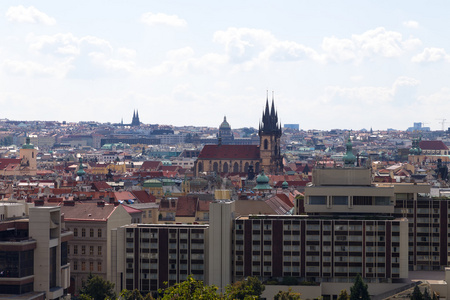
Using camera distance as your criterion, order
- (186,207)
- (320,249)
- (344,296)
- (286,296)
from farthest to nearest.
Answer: (186,207) < (320,249) < (344,296) < (286,296)

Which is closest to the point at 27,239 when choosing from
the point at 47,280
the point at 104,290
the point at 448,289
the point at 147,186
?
the point at 47,280

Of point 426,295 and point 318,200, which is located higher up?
point 318,200

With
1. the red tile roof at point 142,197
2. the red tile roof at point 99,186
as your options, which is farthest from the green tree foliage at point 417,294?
the red tile roof at point 99,186

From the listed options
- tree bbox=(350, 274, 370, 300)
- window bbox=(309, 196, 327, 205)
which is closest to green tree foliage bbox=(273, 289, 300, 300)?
tree bbox=(350, 274, 370, 300)

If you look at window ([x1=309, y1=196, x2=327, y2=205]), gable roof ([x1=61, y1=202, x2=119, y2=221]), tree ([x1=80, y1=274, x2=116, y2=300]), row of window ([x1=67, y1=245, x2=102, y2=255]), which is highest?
window ([x1=309, y1=196, x2=327, y2=205])

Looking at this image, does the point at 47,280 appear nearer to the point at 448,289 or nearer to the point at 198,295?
the point at 198,295

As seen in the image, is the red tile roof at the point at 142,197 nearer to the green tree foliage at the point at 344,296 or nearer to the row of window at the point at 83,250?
the row of window at the point at 83,250

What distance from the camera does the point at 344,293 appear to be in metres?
84.2

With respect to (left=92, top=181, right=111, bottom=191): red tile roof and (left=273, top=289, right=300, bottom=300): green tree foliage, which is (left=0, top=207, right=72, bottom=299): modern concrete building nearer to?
(left=273, top=289, right=300, bottom=300): green tree foliage

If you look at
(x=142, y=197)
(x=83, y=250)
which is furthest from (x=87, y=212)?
(x=142, y=197)

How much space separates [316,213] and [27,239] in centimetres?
2444

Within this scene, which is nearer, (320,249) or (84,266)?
(320,249)

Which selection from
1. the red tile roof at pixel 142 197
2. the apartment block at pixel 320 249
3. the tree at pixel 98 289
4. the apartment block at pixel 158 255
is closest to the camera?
the tree at pixel 98 289

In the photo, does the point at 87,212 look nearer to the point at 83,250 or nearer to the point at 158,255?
the point at 83,250
